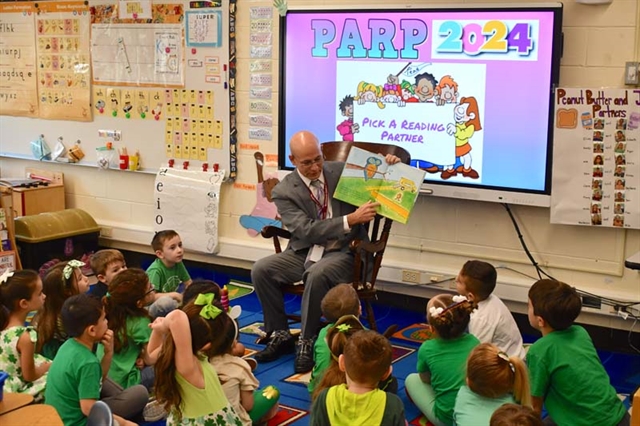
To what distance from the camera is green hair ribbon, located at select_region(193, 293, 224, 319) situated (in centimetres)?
322

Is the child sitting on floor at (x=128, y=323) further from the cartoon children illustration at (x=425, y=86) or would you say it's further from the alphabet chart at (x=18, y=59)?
the alphabet chart at (x=18, y=59)

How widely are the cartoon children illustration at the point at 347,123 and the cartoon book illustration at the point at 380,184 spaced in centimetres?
67

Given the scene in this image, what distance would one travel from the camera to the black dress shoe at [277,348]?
4711 mm

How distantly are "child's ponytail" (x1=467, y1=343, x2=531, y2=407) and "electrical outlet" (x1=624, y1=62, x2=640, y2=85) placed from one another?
2.19 meters

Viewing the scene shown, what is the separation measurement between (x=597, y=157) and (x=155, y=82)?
129 inches

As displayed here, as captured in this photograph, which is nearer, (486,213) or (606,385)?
(606,385)

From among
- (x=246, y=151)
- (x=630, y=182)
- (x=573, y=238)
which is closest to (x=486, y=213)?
(x=573, y=238)

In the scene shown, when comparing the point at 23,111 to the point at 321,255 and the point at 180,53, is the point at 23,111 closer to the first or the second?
the point at 180,53

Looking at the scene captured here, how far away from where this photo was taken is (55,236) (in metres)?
6.59

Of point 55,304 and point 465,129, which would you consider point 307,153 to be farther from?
point 55,304

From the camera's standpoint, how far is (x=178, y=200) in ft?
21.2

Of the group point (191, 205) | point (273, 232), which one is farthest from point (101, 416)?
point (191, 205)

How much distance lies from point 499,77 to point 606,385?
2159mm

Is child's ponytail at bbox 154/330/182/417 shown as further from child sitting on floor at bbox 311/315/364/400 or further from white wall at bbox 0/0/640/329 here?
white wall at bbox 0/0/640/329
